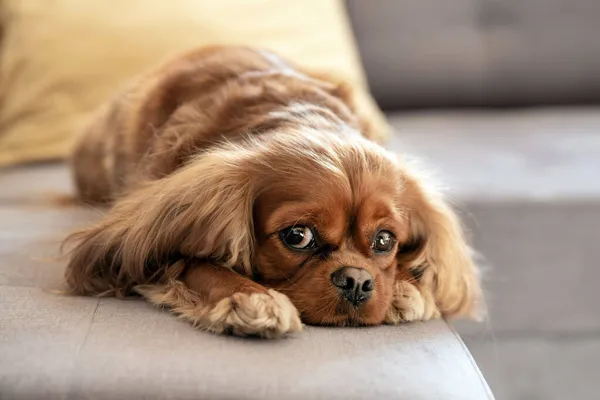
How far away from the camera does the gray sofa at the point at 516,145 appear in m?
2.23

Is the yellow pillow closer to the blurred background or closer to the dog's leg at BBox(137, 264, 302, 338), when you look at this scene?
the blurred background

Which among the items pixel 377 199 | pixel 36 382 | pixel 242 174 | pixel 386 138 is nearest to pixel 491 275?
pixel 386 138

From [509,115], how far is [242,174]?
1.87 metres

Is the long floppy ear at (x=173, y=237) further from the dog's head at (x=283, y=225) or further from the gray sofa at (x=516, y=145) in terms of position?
the gray sofa at (x=516, y=145)

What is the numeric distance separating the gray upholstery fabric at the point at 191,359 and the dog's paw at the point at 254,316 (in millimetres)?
19

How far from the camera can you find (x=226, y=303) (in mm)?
1368

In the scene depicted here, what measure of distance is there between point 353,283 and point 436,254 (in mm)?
360

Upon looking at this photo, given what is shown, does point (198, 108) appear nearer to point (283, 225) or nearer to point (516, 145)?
point (283, 225)

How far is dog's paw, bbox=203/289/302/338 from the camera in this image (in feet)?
4.34

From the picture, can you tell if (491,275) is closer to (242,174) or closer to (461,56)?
(242,174)

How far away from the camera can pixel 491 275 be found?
2266mm

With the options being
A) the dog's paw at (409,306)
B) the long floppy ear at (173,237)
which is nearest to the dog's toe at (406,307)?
the dog's paw at (409,306)

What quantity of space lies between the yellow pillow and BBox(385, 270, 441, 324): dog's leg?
1155mm

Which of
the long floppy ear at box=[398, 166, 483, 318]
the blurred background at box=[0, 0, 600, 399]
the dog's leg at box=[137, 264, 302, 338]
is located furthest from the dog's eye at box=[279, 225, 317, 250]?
the blurred background at box=[0, 0, 600, 399]
